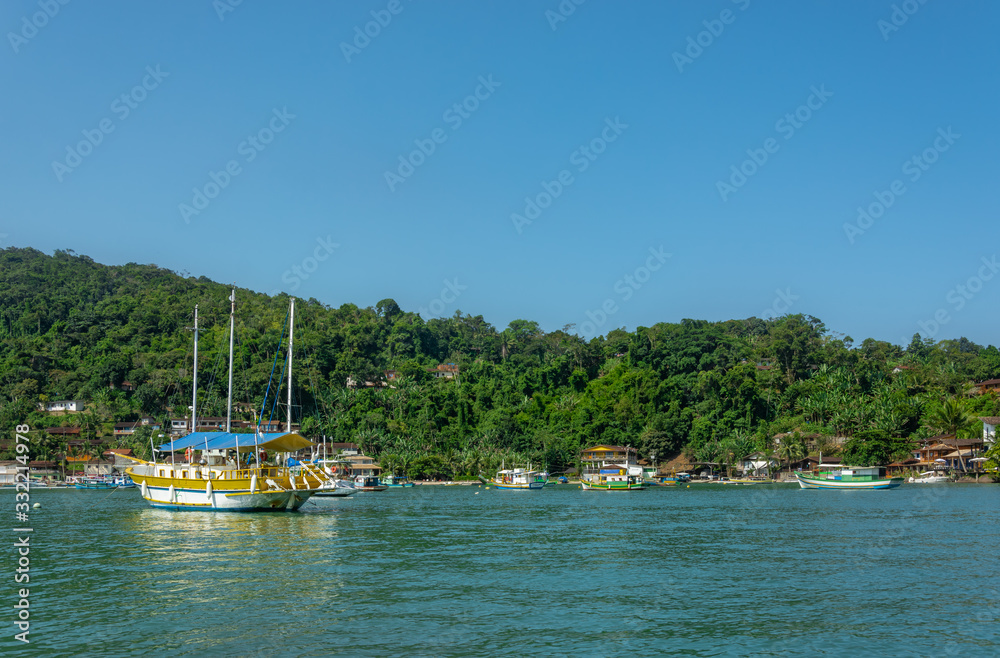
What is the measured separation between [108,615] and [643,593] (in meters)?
12.6

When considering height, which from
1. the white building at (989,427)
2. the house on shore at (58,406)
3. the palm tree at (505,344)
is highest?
the palm tree at (505,344)

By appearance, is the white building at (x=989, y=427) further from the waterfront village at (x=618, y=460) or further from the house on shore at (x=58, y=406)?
the house on shore at (x=58, y=406)

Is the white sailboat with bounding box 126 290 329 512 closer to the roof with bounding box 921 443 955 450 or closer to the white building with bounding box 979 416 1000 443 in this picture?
the roof with bounding box 921 443 955 450

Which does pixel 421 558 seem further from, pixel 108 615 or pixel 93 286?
pixel 93 286

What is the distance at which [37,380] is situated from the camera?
120 metres

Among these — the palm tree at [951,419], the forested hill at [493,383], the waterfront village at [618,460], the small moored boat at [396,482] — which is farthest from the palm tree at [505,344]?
the palm tree at [951,419]

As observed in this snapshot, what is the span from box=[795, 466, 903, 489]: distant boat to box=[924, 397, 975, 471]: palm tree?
17675mm

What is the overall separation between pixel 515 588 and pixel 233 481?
28.6 meters

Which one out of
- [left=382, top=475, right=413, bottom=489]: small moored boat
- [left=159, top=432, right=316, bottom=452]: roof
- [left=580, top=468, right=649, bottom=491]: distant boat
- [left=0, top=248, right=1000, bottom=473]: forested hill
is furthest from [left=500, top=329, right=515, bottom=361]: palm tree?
[left=159, top=432, right=316, bottom=452]: roof

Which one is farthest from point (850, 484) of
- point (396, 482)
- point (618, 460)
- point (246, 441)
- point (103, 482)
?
point (103, 482)

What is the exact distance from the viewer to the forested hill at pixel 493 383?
10831 centimetres

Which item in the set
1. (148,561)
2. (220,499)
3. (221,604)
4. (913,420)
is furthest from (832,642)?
(913,420)

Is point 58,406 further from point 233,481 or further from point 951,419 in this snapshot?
point 951,419

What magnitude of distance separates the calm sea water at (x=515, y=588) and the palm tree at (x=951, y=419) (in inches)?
2524
